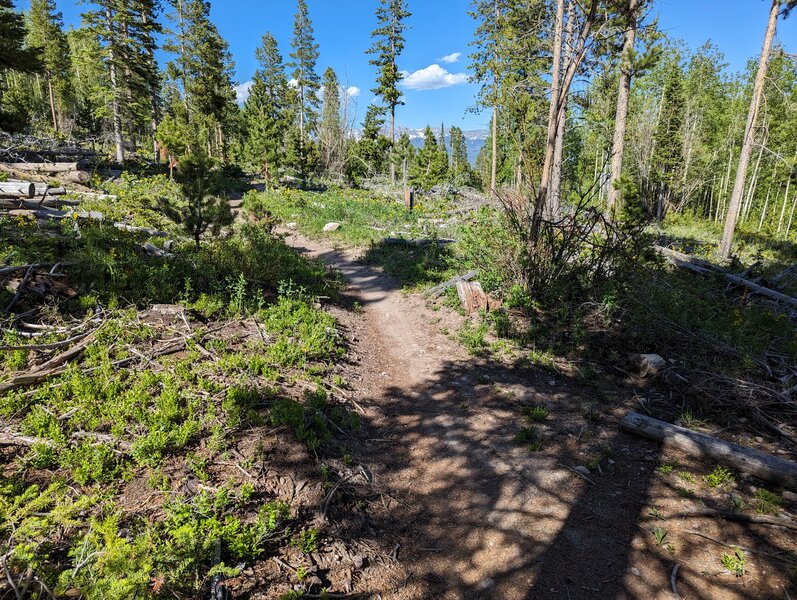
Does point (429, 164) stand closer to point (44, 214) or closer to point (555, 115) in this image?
point (555, 115)

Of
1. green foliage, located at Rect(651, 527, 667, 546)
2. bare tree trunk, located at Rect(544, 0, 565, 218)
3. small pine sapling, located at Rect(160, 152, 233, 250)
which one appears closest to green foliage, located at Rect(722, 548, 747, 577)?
green foliage, located at Rect(651, 527, 667, 546)

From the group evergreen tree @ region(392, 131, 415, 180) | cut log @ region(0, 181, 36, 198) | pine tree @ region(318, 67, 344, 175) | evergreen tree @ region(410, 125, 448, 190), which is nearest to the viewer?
cut log @ region(0, 181, 36, 198)

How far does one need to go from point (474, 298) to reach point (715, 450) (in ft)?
16.1

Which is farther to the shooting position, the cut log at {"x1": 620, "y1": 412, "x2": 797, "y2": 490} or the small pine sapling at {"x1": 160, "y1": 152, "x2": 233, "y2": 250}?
the small pine sapling at {"x1": 160, "y1": 152, "x2": 233, "y2": 250}

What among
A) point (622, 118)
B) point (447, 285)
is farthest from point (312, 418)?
point (622, 118)

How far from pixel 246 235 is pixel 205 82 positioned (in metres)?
29.0

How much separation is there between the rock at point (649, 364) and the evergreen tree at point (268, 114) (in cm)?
2820

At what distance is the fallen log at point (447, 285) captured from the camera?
9.44 metres

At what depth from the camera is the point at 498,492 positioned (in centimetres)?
398

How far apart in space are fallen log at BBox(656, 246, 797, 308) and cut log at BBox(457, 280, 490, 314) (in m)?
6.64

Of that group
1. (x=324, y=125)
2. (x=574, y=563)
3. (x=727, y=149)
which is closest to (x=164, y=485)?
(x=574, y=563)

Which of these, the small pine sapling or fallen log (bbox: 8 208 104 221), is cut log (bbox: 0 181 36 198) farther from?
the small pine sapling

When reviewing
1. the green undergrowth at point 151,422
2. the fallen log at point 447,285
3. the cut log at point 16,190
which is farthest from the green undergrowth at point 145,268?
the cut log at point 16,190

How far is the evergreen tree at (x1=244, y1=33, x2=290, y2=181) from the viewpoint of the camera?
29.2 m
